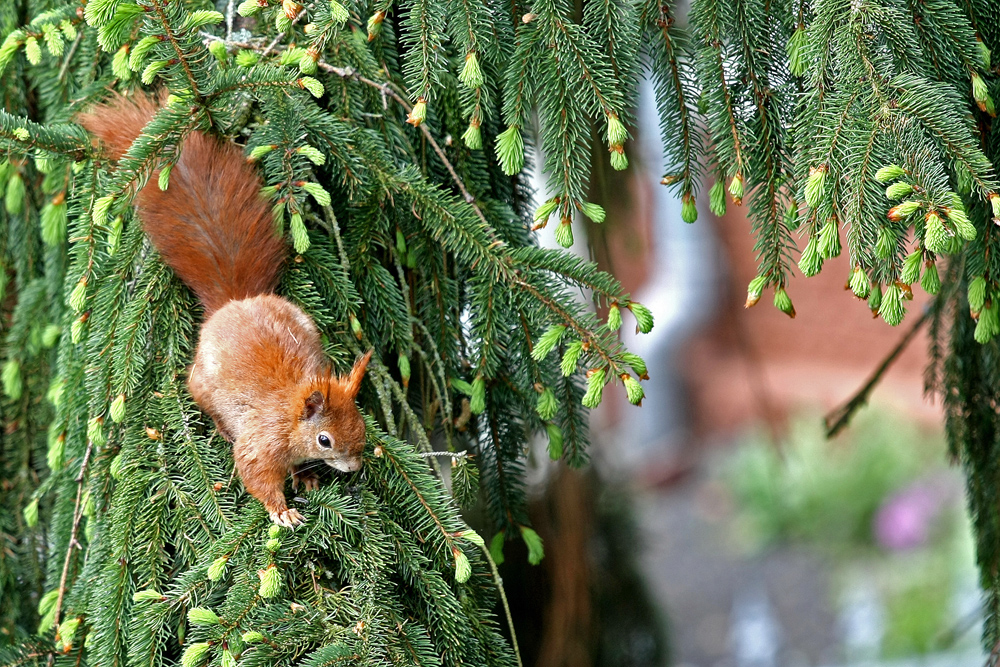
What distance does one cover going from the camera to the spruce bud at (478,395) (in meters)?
1.46

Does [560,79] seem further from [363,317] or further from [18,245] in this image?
[18,245]

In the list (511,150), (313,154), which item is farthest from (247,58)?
(511,150)

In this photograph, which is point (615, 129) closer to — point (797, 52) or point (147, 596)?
point (797, 52)

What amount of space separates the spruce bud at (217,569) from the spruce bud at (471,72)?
75 cm

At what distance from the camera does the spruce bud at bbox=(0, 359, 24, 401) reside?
1.80 meters

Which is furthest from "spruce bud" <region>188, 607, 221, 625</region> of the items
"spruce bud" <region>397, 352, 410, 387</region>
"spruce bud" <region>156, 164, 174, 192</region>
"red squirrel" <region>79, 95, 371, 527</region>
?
"spruce bud" <region>156, 164, 174, 192</region>

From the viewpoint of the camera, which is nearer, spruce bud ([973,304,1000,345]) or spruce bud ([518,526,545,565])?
spruce bud ([973,304,1000,345])

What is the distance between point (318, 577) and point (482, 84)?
2.47ft

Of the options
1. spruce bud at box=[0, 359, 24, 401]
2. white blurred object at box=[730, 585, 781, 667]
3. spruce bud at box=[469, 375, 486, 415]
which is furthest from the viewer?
white blurred object at box=[730, 585, 781, 667]

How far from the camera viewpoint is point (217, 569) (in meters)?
1.19

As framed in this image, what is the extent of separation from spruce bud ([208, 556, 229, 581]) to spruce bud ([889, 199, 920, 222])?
3.24ft

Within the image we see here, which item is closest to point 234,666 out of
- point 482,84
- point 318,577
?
point 318,577

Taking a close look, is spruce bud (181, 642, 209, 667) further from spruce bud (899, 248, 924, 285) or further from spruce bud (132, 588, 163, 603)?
spruce bud (899, 248, 924, 285)

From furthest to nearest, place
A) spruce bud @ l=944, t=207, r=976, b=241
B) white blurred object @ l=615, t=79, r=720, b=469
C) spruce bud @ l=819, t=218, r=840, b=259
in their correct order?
white blurred object @ l=615, t=79, r=720, b=469, spruce bud @ l=819, t=218, r=840, b=259, spruce bud @ l=944, t=207, r=976, b=241
